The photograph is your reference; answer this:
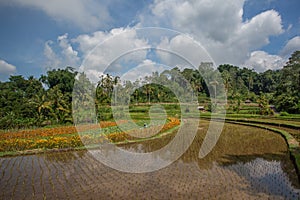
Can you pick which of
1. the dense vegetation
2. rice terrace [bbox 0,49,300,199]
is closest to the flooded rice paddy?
rice terrace [bbox 0,49,300,199]

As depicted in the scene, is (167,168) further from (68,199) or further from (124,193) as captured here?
(68,199)

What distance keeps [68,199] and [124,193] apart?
55.3 inches

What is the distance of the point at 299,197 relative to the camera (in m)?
5.19

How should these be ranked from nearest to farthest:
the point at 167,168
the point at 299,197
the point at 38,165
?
the point at 299,197
the point at 167,168
the point at 38,165

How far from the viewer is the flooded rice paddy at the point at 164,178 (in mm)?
5602

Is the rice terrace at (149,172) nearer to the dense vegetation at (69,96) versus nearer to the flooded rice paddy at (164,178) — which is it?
the flooded rice paddy at (164,178)

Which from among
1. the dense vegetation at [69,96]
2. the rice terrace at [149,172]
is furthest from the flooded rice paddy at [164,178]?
the dense vegetation at [69,96]

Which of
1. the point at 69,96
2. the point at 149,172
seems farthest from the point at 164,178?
the point at 69,96

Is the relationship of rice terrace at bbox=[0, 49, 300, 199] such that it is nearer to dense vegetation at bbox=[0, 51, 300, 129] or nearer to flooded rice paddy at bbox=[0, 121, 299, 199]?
flooded rice paddy at bbox=[0, 121, 299, 199]

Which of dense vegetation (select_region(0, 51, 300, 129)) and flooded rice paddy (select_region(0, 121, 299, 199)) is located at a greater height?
dense vegetation (select_region(0, 51, 300, 129))

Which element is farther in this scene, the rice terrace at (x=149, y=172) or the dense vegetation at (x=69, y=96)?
the dense vegetation at (x=69, y=96)

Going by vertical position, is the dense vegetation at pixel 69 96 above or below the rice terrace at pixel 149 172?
above

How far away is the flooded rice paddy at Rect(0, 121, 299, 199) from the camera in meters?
5.60

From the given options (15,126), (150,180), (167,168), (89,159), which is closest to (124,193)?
(150,180)
